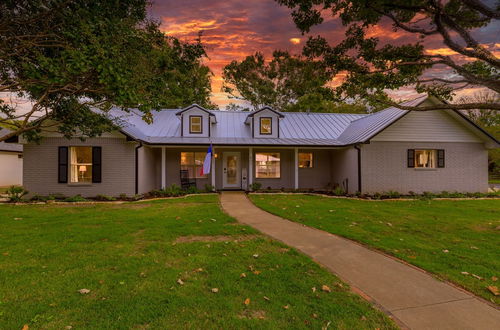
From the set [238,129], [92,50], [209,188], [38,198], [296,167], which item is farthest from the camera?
[238,129]

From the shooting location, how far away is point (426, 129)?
43.5 ft

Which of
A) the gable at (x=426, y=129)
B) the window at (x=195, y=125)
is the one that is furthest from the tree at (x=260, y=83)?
the gable at (x=426, y=129)

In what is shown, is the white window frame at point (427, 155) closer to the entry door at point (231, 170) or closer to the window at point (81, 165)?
the entry door at point (231, 170)

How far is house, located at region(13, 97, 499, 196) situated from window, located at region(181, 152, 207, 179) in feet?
0.19

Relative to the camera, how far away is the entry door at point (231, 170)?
14961 millimetres

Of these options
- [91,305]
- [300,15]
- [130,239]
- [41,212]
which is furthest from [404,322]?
[41,212]

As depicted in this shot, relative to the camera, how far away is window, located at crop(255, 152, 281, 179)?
15234 millimetres

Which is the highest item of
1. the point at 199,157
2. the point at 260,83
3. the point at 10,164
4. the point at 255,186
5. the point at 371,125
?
the point at 260,83

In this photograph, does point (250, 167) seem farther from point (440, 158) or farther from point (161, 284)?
point (161, 284)

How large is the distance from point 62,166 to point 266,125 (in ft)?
35.1

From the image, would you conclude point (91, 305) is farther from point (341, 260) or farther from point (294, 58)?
point (294, 58)

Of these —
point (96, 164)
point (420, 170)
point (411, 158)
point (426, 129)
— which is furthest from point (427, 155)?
point (96, 164)

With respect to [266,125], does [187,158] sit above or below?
below

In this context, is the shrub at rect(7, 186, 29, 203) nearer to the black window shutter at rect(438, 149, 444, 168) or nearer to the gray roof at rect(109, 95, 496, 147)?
the gray roof at rect(109, 95, 496, 147)
